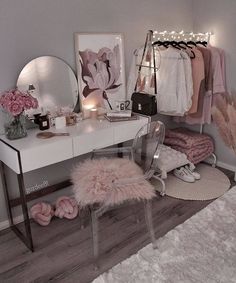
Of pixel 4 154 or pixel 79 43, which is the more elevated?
pixel 79 43

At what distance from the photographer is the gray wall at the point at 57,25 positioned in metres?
2.04

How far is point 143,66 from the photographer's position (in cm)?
281

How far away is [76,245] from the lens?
211 centimetres

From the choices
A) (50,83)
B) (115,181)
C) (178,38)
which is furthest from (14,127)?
(178,38)

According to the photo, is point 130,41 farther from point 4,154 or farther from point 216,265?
point 216,265

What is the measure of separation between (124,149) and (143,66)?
1020 mm

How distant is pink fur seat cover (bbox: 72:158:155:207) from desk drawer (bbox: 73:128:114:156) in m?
0.16

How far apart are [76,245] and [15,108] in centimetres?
111

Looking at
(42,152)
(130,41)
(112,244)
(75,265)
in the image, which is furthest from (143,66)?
(75,265)

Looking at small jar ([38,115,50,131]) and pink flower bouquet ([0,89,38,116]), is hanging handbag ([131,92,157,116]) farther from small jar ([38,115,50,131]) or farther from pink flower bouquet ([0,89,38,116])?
pink flower bouquet ([0,89,38,116])

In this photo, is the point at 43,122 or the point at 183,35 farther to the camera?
the point at 183,35

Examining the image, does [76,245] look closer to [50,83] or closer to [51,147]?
[51,147]

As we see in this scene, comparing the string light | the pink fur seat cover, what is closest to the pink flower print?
the string light

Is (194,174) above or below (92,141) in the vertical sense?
below
